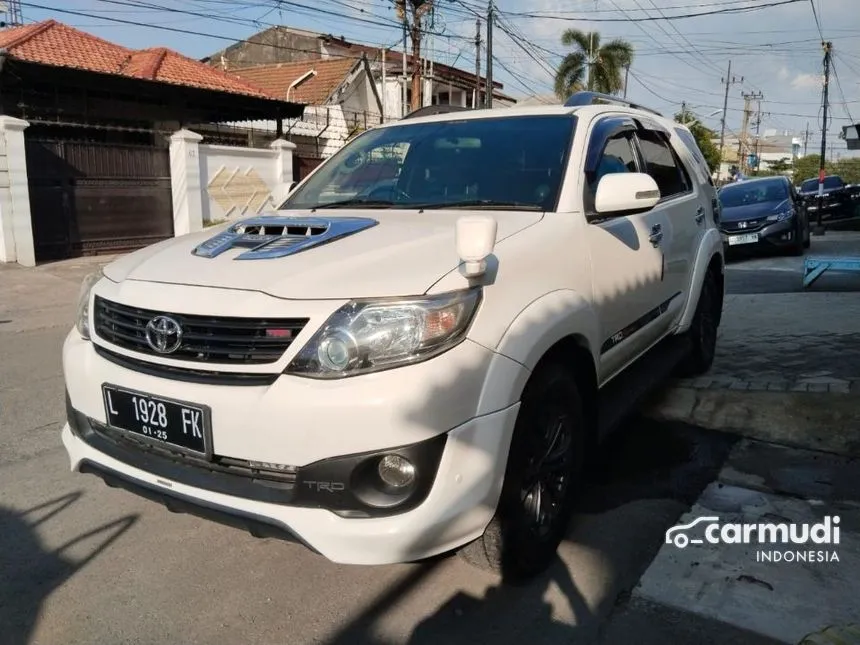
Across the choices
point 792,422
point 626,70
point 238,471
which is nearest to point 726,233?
point 792,422

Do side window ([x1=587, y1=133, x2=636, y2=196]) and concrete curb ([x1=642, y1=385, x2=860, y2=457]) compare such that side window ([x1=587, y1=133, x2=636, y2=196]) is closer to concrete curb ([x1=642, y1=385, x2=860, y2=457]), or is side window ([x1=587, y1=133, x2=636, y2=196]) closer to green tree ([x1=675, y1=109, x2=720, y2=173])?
concrete curb ([x1=642, y1=385, x2=860, y2=457])

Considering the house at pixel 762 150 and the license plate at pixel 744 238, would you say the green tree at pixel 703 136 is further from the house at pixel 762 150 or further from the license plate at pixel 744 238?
the license plate at pixel 744 238

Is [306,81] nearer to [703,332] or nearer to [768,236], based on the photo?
[768,236]

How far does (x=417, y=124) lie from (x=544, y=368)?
6.47ft

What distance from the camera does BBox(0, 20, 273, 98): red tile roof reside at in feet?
57.9

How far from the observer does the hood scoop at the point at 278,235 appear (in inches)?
102

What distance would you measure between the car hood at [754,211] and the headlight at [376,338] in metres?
12.8

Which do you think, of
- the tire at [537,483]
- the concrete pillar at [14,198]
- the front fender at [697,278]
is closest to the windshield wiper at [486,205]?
the tire at [537,483]

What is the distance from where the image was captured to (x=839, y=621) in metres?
2.48

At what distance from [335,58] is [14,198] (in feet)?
82.9

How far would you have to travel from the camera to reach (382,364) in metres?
2.15

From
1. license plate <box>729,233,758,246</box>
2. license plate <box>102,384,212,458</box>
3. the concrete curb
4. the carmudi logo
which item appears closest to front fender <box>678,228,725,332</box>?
the concrete curb

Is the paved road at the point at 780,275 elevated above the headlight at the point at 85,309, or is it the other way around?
the headlight at the point at 85,309

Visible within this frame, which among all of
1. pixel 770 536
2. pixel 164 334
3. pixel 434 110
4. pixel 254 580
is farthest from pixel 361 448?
pixel 434 110
